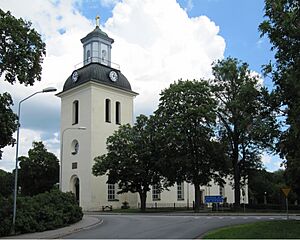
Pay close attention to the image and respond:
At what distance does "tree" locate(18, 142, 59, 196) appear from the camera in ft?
211

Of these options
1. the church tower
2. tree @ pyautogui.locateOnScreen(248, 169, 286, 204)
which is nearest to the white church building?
the church tower

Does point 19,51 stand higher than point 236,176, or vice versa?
point 19,51

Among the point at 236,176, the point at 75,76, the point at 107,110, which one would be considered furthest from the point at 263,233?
the point at 75,76

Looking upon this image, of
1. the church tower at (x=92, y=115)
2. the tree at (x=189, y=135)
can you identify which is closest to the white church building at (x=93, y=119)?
the church tower at (x=92, y=115)

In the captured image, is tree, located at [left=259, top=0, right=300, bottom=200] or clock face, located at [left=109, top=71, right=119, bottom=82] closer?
tree, located at [left=259, top=0, right=300, bottom=200]

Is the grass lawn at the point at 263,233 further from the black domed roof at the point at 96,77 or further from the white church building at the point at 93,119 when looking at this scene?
the black domed roof at the point at 96,77

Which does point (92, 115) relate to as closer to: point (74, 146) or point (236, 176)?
point (74, 146)

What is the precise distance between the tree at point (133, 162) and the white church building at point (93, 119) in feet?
24.9

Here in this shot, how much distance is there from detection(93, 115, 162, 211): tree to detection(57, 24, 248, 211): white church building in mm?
7588

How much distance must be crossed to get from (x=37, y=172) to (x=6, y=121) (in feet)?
155

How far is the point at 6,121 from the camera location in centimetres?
1942

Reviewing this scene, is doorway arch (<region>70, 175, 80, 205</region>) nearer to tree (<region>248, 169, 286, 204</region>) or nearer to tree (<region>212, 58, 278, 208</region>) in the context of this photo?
tree (<region>212, 58, 278, 208</region>)

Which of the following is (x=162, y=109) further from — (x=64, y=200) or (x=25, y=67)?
(x=25, y=67)

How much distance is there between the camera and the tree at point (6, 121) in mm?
19312
